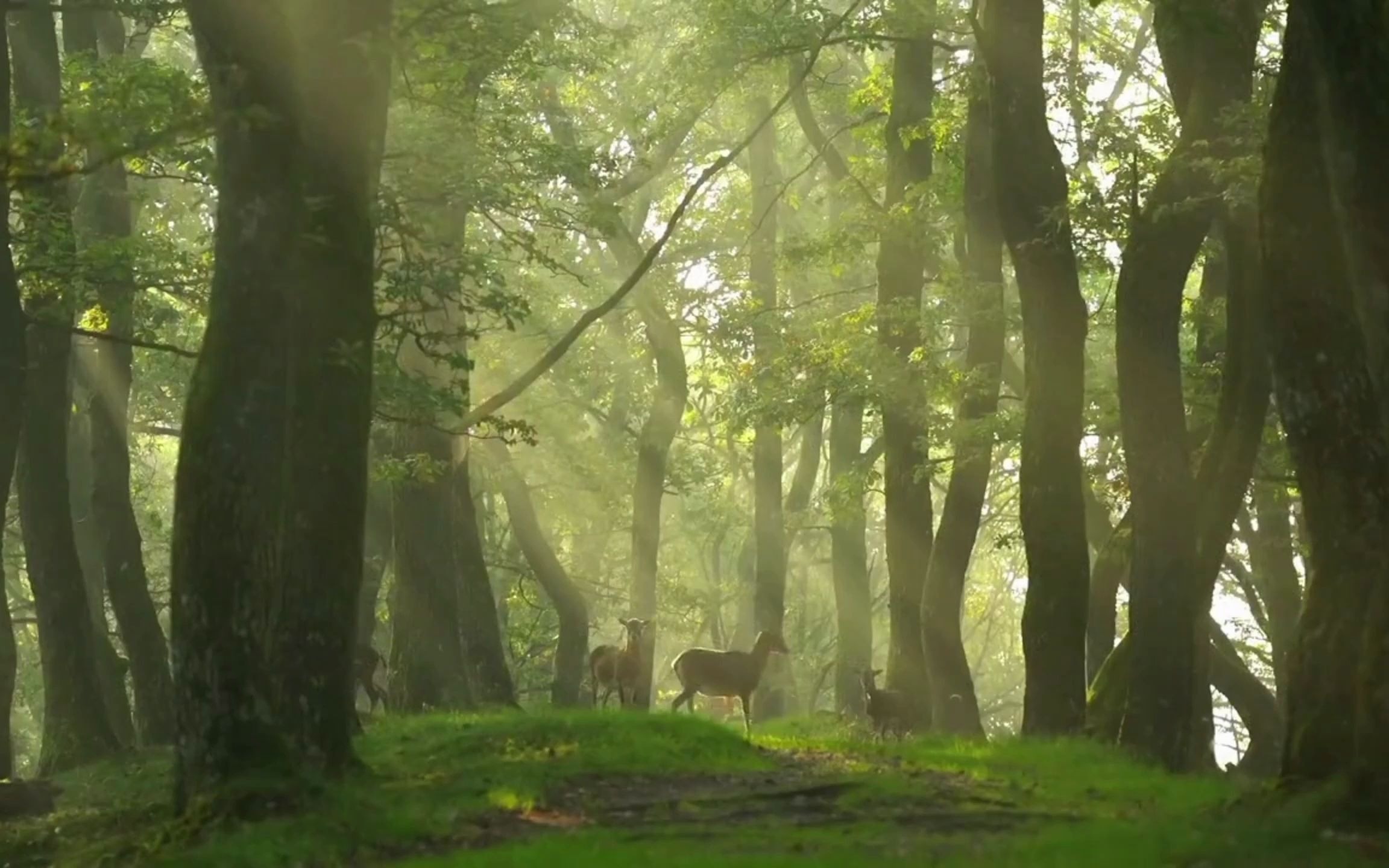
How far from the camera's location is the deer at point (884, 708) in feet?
81.1

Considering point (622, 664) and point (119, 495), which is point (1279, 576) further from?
point (119, 495)

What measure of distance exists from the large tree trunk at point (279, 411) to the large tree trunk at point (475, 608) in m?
12.7

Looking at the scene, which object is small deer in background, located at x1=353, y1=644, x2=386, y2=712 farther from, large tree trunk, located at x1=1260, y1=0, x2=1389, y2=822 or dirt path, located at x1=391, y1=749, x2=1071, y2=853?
large tree trunk, located at x1=1260, y1=0, x2=1389, y2=822

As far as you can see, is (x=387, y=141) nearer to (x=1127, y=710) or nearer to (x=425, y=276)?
(x=425, y=276)

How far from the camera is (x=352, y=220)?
47.6ft

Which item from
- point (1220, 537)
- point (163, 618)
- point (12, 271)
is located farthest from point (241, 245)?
point (163, 618)

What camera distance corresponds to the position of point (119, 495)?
83.1 feet

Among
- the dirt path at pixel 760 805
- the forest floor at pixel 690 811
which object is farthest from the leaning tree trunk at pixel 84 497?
the dirt path at pixel 760 805

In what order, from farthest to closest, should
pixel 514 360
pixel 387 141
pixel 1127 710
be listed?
pixel 514 360 < pixel 387 141 < pixel 1127 710

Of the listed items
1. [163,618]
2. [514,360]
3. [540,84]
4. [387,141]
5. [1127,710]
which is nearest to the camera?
[1127,710]

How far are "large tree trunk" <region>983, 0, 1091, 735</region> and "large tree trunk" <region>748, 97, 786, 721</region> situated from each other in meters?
16.3

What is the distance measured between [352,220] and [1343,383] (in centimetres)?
715

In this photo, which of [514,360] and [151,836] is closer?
[151,836]

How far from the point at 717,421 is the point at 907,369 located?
8856 millimetres
